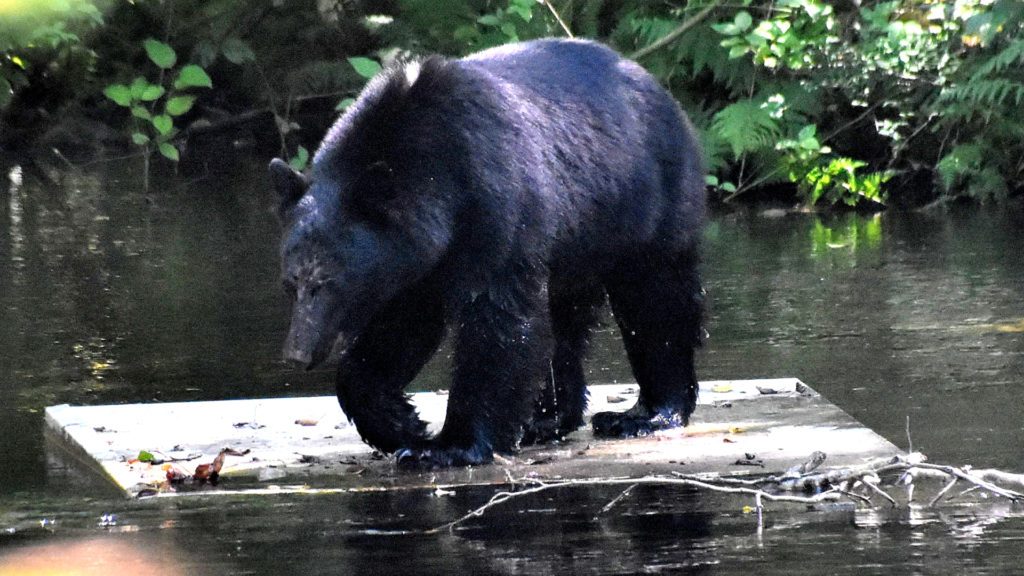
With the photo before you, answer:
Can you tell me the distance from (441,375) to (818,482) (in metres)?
3.49

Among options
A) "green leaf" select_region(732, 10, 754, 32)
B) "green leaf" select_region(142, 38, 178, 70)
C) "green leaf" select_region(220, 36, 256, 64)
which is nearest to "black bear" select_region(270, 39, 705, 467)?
"green leaf" select_region(142, 38, 178, 70)

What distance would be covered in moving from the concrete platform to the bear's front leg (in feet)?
0.33

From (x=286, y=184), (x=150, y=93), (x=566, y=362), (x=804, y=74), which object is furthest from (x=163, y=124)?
(x=804, y=74)

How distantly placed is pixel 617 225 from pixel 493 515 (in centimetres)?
161

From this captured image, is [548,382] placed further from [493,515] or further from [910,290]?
[910,290]

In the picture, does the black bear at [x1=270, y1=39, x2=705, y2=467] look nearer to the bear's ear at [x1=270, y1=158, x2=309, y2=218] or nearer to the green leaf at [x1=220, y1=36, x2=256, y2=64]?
the bear's ear at [x1=270, y1=158, x2=309, y2=218]

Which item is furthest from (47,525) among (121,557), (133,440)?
(133,440)

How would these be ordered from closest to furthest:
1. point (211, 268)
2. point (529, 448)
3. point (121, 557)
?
point (121, 557), point (529, 448), point (211, 268)

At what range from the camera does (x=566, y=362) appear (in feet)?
24.2

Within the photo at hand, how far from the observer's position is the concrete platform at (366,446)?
20.7 ft

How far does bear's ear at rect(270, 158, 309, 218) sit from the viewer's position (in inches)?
247

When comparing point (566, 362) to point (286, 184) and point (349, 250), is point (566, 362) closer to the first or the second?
point (349, 250)

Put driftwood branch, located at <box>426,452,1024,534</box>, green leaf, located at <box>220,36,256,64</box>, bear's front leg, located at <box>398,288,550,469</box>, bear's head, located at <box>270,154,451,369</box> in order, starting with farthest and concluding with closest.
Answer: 1. green leaf, located at <box>220,36,256,64</box>
2. bear's front leg, located at <box>398,288,550,469</box>
3. bear's head, located at <box>270,154,451,369</box>
4. driftwood branch, located at <box>426,452,1024,534</box>

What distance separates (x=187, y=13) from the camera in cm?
1725
